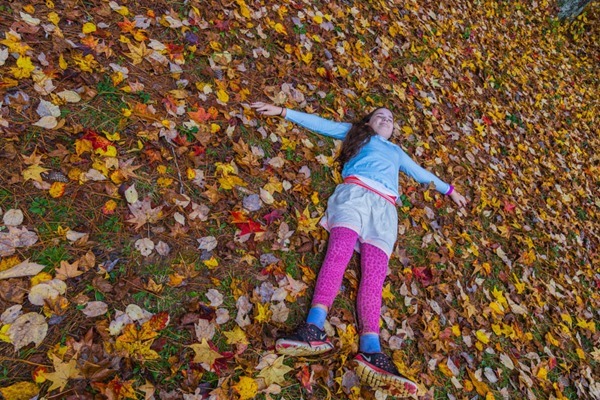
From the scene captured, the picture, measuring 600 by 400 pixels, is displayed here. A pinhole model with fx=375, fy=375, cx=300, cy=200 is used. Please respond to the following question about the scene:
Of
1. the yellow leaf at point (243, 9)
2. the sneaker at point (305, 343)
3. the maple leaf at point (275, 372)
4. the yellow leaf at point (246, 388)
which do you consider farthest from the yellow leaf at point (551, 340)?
the yellow leaf at point (243, 9)

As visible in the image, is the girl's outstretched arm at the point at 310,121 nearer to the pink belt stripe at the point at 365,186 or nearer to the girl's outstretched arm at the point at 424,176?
the pink belt stripe at the point at 365,186

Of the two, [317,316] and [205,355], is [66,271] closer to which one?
[205,355]

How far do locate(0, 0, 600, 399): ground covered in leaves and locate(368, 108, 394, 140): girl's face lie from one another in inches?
20.8

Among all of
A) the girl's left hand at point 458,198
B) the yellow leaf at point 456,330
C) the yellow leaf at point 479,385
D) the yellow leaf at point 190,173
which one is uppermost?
the girl's left hand at point 458,198

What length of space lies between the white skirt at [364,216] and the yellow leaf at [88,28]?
106 inches

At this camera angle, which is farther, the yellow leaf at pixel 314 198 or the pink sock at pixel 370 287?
the yellow leaf at pixel 314 198

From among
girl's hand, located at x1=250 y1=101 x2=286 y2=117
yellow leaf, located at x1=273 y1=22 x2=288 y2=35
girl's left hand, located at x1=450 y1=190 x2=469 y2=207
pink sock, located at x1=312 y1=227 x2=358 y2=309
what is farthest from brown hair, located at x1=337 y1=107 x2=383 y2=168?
yellow leaf, located at x1=273 y1=22 x2=288 y2=35

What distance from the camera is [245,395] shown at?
244 cm

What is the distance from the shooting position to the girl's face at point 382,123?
13.5 ft

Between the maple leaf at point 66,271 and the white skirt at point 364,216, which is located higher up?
the white skirt at point 364,216

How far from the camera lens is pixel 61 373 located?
2.12 m

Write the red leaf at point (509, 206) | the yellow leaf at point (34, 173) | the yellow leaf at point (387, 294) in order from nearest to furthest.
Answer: the yellow leaf at point (34, 173)
the yellow leaf at point (387, 294)
the red leaf at point (509, 206)

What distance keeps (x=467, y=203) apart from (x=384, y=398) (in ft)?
9.23

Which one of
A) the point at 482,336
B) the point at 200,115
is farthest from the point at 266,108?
the point at 482,336
